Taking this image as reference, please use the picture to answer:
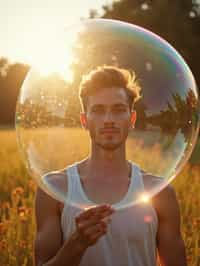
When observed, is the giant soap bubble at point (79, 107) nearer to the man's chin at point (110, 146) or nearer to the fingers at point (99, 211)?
the man's chin at point (110, 146)

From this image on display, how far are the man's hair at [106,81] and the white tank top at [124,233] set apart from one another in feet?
1.26

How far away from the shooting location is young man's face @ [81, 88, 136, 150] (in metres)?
2.88

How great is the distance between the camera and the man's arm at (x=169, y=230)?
3162 millimetres

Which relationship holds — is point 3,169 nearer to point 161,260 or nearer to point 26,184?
point 26,184

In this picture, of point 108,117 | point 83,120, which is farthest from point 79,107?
point 108,117

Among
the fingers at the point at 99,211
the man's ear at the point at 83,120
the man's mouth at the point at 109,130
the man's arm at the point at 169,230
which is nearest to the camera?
the fingers at the point at 99,211

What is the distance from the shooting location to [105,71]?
9.52ft

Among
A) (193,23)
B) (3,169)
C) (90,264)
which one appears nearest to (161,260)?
(90,264)

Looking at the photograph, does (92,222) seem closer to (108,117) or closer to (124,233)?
(124,233)

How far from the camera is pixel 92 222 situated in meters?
2.62

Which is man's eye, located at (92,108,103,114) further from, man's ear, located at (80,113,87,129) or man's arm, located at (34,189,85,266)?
man's arm, located at (34,189,85,266)

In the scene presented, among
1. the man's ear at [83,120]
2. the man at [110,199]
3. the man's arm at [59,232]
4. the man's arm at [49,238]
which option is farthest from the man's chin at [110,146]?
the man's arm at [49,238]

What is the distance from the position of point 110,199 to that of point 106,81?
1.96 ft

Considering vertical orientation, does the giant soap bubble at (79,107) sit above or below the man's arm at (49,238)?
above
